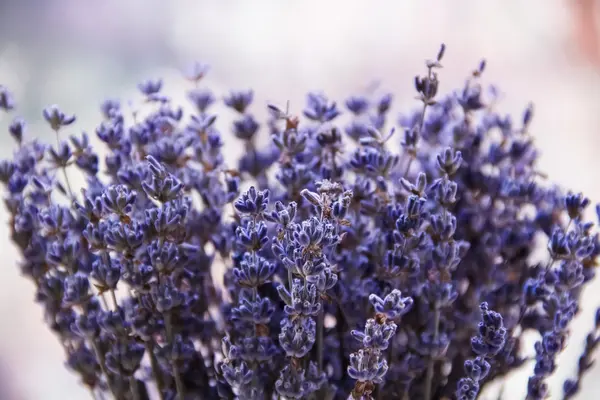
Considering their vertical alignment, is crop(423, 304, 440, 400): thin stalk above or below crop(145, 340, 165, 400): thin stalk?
above

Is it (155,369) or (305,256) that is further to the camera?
(155,369)

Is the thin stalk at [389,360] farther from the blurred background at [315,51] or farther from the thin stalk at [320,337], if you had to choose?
the blurred background at [315,51]

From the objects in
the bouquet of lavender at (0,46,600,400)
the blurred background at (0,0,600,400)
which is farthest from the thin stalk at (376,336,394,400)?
the blurred background at (0,0,600,400)

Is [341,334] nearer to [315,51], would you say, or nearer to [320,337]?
[320,337]

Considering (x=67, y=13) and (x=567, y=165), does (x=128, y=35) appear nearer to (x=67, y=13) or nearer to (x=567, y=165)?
(x=67, y=13)

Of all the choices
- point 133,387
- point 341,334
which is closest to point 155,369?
point 133,387

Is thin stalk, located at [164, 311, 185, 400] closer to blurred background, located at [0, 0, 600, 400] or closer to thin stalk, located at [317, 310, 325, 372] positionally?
thin stalk, located at [317, 310, 325, 372]

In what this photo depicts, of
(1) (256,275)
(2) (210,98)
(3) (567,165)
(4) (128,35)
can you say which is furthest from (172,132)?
(3) (567,165)
